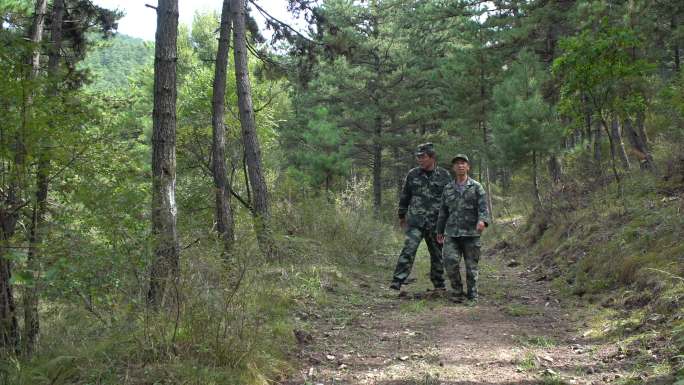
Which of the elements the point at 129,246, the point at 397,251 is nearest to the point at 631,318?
the point at 129,246

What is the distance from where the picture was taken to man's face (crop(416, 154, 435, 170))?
8297mm

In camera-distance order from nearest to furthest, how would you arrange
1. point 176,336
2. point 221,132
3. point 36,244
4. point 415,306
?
point 36,244 → point 176,336 → point 415,306 → point 221,132

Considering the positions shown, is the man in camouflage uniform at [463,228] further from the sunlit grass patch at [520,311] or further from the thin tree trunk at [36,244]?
the thin tree trunk at [36,244]

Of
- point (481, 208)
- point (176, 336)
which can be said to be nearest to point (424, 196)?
point (481, 208)

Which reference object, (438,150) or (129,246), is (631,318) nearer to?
(129,246)

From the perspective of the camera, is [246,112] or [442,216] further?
[246,112]

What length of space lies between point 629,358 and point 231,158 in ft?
39.4

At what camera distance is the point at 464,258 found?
7574mm

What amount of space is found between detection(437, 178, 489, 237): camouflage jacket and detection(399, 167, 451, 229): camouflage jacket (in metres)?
0.53

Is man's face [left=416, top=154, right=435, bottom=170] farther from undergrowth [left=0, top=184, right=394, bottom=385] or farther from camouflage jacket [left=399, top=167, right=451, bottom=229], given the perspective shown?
undergrowth [left=0, top=184, right=394, bottom=385]

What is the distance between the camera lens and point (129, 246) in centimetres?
415

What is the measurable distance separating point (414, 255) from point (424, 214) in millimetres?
643

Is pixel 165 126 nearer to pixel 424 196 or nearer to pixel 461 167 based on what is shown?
pixel 461 167

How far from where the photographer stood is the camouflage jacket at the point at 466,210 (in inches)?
301
